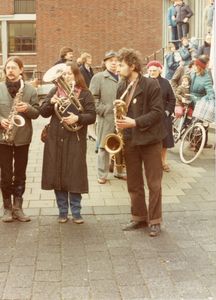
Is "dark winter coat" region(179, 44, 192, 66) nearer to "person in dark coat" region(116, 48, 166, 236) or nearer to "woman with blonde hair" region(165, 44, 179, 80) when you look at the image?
"woman with blonde hair" region(165, 44, 179, 80)

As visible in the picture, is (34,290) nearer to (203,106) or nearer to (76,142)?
(76,142)

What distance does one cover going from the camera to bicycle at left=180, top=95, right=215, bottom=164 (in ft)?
26.5

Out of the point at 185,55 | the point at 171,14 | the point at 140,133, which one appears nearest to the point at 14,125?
the point at 140,133

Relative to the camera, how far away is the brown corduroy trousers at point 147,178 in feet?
15.8

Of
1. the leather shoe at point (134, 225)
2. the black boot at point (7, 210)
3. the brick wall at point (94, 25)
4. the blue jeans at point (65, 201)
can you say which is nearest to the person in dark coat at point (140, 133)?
the leather shoe at point (134, 225)

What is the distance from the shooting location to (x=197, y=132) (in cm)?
831

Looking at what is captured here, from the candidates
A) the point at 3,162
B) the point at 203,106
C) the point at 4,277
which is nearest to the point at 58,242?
the point at 4,277

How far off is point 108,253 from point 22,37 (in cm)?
3859

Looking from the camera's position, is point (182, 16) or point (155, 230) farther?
point (182, 16)

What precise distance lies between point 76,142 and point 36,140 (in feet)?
20.6

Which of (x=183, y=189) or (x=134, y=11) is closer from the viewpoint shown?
(x=183, y=189)

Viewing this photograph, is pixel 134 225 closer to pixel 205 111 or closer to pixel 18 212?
pixel 18 212

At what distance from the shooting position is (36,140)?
1116 cm

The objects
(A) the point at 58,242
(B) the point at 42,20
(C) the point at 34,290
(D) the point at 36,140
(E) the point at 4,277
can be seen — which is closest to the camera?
(C) the point at 34,290
